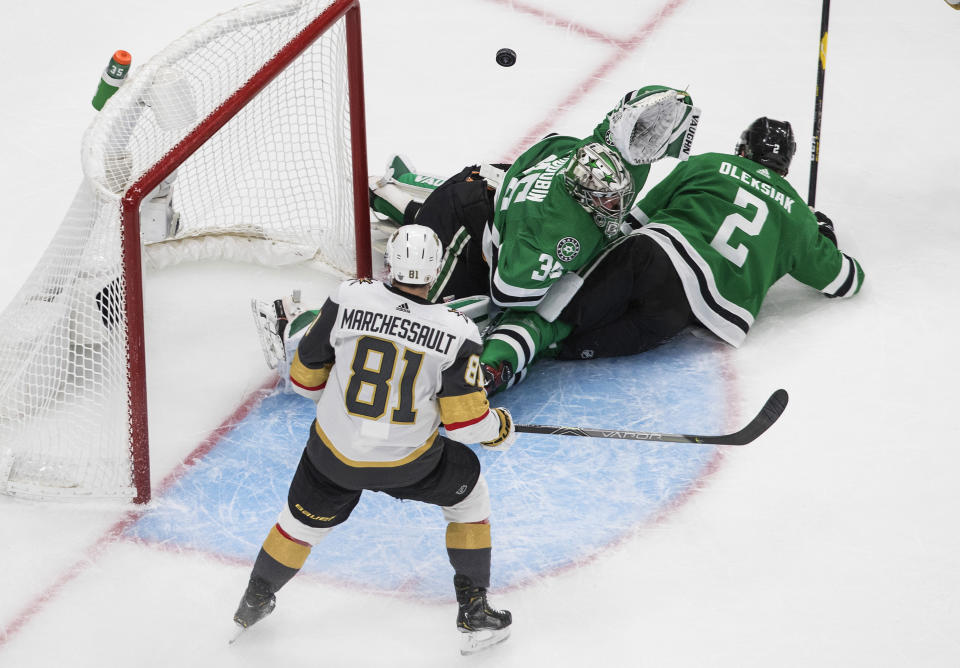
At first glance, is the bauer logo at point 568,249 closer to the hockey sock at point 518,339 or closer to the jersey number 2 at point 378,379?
the hockey sock at point 518,339

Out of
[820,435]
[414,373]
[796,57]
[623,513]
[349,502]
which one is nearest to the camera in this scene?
[414,373]

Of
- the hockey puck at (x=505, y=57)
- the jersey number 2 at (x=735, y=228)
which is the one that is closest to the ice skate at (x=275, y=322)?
the jersey number 2 at (x=735, y=228)

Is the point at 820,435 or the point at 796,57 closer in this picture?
the point at 820,435

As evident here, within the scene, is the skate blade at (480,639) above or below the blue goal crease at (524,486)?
below

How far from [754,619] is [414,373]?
107 cm

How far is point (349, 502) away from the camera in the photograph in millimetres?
2941

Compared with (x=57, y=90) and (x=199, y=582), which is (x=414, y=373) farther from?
(x=57, y=90)

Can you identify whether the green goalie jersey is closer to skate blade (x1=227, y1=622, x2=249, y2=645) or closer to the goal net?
the goal net

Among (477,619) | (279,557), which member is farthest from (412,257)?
(477,619)

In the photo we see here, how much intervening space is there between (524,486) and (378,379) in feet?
2.99

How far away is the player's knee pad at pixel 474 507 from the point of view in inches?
118

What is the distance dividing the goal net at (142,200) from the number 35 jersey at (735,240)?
960mm

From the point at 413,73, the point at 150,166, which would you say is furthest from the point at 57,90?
the point at 150,166

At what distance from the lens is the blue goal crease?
3.35 metres
